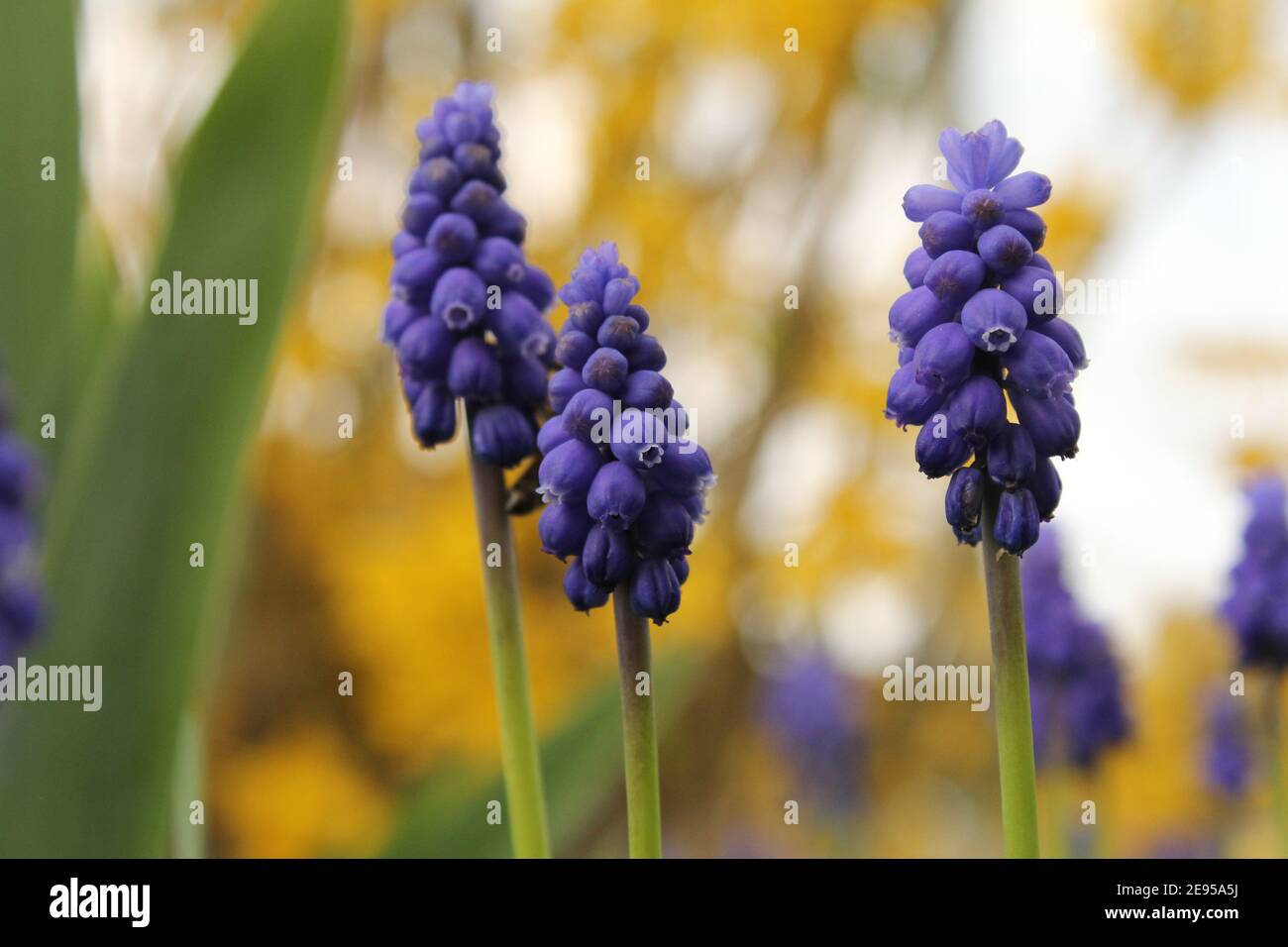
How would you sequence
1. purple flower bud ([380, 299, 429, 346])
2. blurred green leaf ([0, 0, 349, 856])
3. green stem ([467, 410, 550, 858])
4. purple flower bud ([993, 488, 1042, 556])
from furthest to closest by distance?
blurred green leaf ([0, 0, 349, 856]) < purple flower bud ([380, 299, 429, 346]) < green stem ([467, 410, 550, 858]) < purple flower bud ([993, 488, 1042, 556])

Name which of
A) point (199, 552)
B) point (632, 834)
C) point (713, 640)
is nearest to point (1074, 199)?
point (713, 640)

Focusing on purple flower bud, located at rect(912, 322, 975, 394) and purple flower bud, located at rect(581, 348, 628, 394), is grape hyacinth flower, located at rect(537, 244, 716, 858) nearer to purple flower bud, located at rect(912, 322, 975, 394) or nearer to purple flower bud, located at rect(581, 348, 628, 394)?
purple flower bud, located at rect(581, 348, 628, 394)

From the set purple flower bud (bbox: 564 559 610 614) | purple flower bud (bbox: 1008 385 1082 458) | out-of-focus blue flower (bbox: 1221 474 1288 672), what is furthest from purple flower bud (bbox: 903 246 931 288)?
out-of-focus blue flower (bbox: 1221 474 1288 672)

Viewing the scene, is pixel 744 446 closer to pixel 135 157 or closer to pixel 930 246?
pixel 135 157

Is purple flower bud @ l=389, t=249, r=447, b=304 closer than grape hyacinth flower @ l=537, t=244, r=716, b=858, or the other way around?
grape hyacinth flower @ l=537, t=244, r=716, b=858

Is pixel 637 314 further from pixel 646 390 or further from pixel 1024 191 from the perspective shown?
pixel 1024 191
